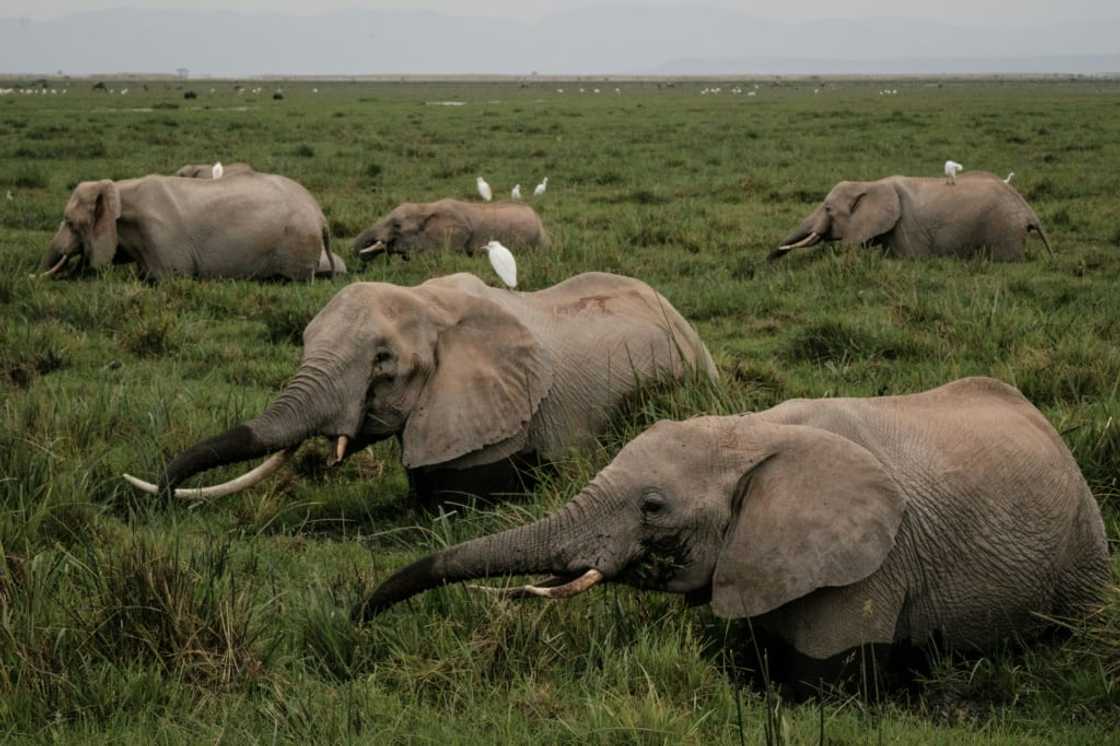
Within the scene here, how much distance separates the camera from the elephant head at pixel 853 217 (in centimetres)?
1399

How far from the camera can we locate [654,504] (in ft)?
14.3

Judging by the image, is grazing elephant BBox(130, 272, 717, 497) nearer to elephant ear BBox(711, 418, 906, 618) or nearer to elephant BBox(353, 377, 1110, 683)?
elephant BBox(353, 377, 1110, 683)

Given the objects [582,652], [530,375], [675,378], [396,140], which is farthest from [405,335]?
[396,140]

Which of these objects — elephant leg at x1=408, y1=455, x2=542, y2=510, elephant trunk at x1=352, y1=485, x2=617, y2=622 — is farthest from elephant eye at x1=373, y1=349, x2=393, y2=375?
elephant trunk at x1=352, y1=485, x2=617, y2=622

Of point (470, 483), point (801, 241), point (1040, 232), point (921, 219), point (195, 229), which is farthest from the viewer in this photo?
point (921, 219)

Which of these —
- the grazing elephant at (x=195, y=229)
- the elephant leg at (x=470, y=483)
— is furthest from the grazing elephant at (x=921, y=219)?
the elephant leg at (x=470, y=483)

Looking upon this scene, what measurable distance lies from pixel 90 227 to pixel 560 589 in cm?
891

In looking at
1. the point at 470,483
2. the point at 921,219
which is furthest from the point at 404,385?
the point at 921,219

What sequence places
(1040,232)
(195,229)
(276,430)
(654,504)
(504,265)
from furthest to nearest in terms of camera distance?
(1040,232), (195,229), (504,265), (276,430), (654,504)

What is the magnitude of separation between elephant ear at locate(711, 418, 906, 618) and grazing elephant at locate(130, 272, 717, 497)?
1.90 meters

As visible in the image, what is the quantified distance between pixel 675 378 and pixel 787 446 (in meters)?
2.32

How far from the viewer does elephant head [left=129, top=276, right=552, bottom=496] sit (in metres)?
5.77

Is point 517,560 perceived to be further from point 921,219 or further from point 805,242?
point 921,219

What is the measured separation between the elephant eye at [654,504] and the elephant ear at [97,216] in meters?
8.76
